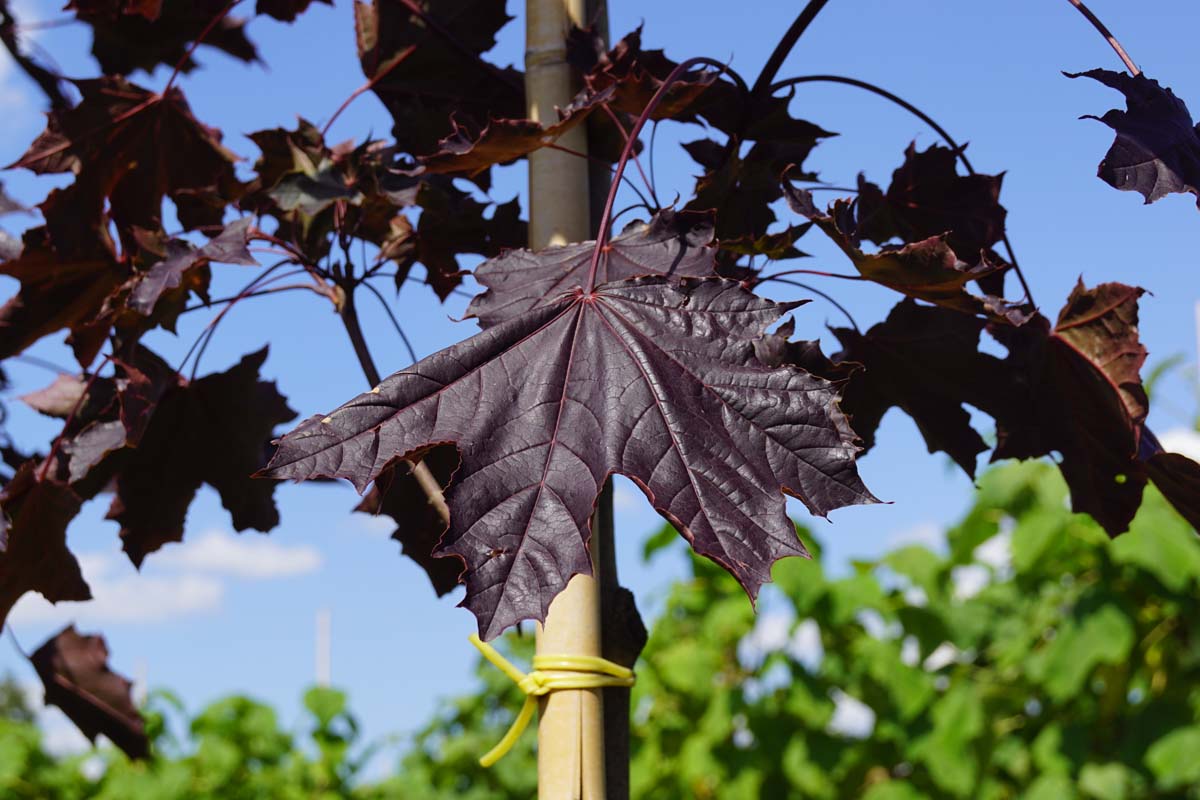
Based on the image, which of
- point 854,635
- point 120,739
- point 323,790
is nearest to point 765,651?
point 854,635

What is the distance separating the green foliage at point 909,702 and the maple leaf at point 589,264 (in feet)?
6.44

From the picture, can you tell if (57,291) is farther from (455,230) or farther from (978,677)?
(978,677)

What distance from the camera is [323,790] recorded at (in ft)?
11.3

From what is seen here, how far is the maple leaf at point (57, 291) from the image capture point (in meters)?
1.20

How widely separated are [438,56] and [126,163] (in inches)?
14.0

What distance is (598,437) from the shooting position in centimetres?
76

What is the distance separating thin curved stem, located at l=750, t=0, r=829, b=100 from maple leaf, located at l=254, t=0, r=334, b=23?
54 centimetres

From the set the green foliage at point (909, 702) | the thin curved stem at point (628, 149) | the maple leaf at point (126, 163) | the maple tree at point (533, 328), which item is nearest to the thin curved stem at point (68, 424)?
the maple tree at point (533, 328)

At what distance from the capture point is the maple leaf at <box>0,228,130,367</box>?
1.20 meters

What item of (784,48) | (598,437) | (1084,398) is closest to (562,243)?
(784,48)

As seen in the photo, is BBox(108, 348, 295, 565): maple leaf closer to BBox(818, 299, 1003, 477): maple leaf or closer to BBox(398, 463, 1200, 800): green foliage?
BBox(818, 299, 1003, 477): maple leaf

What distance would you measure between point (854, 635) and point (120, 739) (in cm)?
218

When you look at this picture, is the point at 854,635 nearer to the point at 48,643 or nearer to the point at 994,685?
the point at 994,685

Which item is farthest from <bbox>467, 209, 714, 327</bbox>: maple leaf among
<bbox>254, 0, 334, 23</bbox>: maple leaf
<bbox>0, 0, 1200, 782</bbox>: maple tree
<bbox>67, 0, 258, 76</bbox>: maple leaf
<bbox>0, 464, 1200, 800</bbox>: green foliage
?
<bbox>0, 464, 1200, 800</bbox>: green foliage
